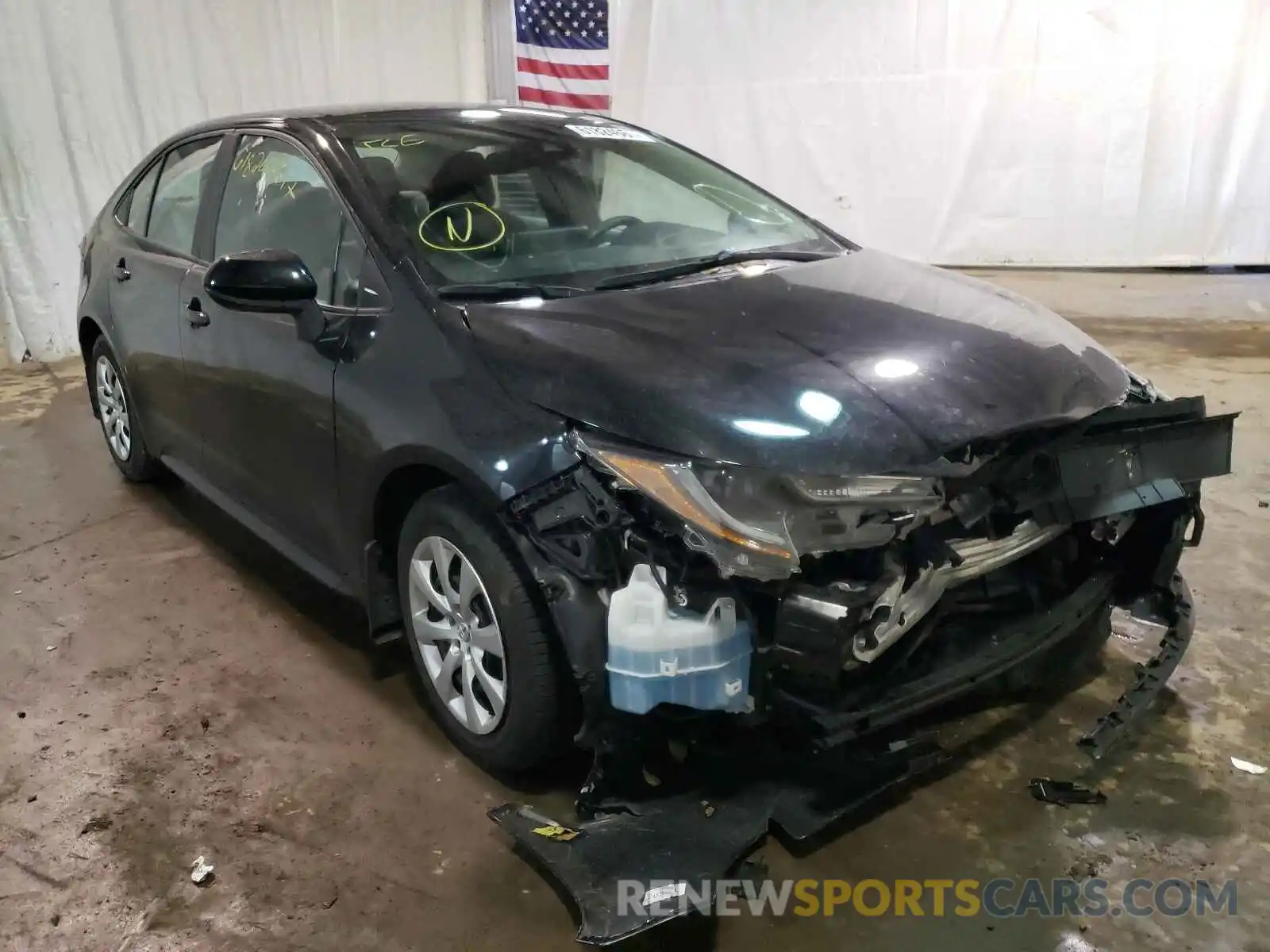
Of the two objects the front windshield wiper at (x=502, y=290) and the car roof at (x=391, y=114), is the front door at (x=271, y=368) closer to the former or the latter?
the car roof at (x=391, y=114)

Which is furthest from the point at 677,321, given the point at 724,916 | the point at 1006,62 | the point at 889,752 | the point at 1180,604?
the point at 1006,62

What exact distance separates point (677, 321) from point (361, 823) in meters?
1.20

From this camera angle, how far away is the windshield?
2.17m

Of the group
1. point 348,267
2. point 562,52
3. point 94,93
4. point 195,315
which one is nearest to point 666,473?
point 348,267

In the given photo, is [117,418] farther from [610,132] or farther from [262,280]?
[610,132]

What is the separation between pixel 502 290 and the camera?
6.62 feet

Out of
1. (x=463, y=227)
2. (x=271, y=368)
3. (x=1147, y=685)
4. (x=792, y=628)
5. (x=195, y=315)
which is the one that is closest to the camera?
(x=792, y=628)

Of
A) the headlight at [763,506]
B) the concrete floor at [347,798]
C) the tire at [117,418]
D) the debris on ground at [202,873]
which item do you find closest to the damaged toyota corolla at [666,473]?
the headlight at [763,506]

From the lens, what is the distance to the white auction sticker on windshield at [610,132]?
2.73 m

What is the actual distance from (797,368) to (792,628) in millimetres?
489

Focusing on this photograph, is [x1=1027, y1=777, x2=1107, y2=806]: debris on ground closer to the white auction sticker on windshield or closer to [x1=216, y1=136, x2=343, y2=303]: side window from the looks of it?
[x1=216, y1=136, x2=343, y2=303]: side window

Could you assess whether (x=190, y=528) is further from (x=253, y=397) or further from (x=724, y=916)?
(x=724, y=916)

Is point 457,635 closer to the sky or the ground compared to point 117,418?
closer to the sky

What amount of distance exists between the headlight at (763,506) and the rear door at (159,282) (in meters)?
1.84
